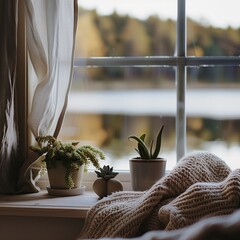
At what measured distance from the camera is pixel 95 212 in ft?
4.85

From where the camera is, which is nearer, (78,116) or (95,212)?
(95,212)

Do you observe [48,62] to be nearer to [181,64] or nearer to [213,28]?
[181,64]

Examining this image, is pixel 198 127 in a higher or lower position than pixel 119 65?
lower

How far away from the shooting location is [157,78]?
2049mm

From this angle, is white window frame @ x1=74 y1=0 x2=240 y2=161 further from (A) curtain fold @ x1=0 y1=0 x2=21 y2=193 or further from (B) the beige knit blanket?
(A) curtain fold @ x1=0 y1=0 x2=21 y2=193

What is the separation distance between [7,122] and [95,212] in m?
0.55

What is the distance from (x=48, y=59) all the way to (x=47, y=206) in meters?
0.55

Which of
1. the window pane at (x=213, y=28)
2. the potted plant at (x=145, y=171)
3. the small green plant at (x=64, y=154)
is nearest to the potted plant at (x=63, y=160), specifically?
the small green plant at (x=64, y=154)

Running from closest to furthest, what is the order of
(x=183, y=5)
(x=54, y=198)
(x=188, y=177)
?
A: (x=188, y=177) < (x=54, y=198) < (x=183, y=5)

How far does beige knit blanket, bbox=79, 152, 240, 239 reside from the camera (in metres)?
1.20

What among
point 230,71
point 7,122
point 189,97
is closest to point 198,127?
point 189,97

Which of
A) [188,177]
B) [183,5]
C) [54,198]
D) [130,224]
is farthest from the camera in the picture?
[183,5]

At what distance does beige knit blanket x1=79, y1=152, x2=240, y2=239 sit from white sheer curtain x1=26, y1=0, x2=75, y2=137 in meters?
0.46

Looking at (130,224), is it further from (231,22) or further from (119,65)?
(231,22)
